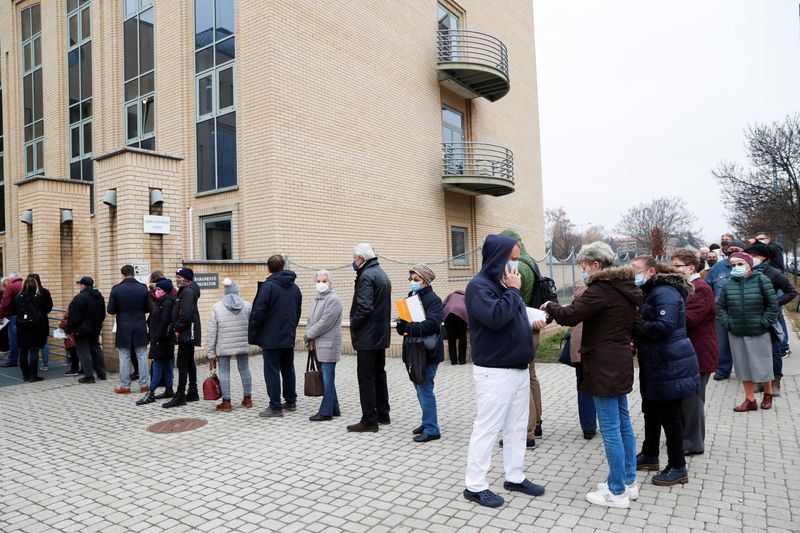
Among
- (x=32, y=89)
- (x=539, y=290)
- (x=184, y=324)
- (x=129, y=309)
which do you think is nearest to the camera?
(x=539, y=290)

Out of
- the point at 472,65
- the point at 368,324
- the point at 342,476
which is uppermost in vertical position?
the point at 472,65

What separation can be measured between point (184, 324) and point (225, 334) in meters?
0.71

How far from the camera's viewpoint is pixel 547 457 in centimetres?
517

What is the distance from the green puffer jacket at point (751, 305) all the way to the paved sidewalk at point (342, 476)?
0.99 meters

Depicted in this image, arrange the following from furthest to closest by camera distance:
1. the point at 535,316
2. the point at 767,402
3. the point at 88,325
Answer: the point at 88,325, the point at 767,402, the point at 535,316

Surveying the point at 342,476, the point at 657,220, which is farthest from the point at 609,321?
the point at 657,220

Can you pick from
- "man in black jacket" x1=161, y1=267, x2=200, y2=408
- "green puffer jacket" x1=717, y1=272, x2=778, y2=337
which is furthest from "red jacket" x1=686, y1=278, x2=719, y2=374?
"man in black jacket" x1=161, y1=267, x2=200, y2=408

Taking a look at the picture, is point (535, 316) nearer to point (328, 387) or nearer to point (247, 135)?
point (328, 387)

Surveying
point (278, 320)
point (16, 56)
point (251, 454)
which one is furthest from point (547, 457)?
point (16, 56)

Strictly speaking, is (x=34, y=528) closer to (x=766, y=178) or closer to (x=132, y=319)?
(x=132, y=319)

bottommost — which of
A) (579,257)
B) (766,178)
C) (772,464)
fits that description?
(772,464)

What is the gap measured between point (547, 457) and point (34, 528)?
4.13 metres

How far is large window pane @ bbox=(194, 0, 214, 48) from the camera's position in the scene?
44.8 ft

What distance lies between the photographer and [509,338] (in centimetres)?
411
